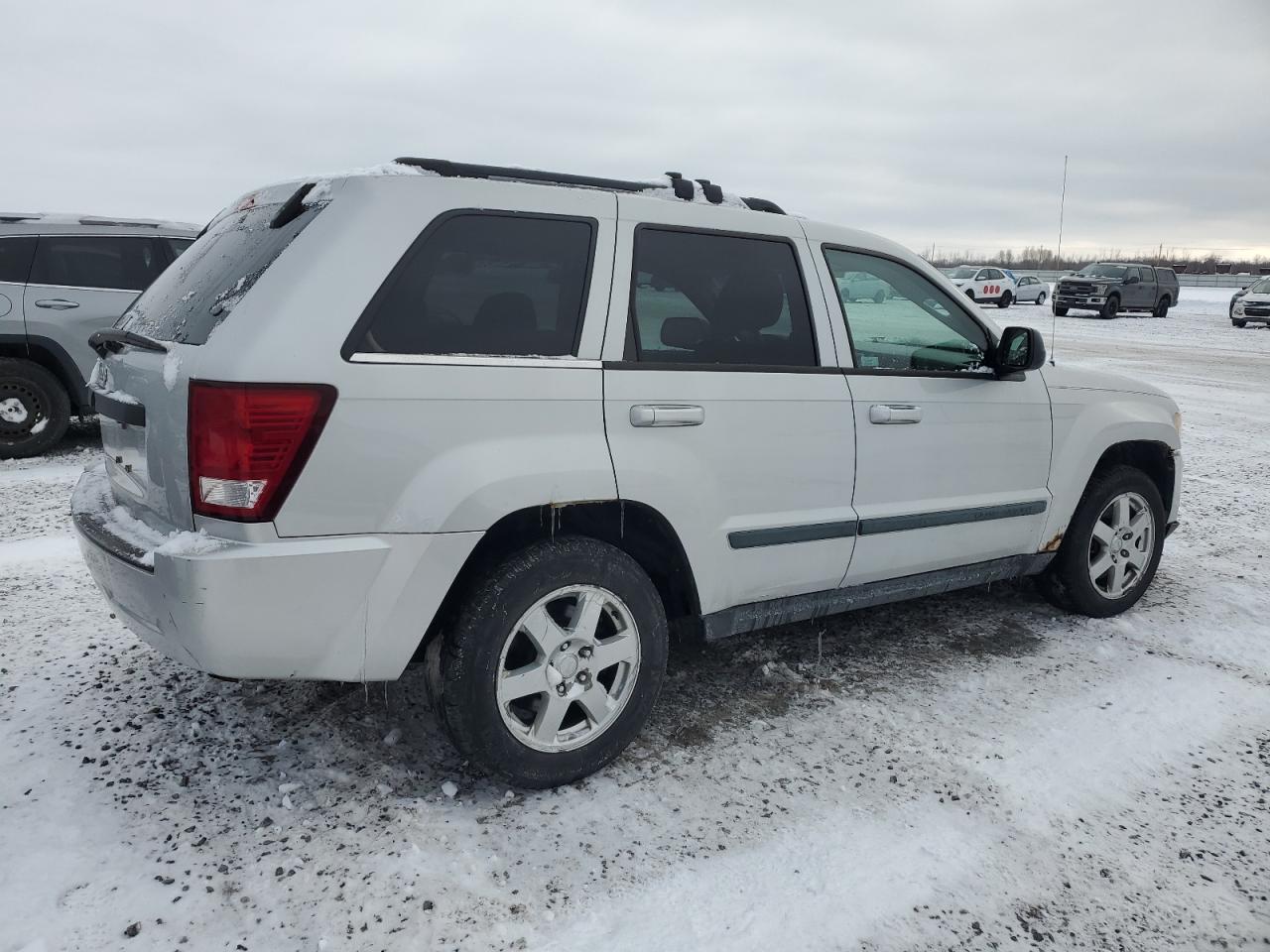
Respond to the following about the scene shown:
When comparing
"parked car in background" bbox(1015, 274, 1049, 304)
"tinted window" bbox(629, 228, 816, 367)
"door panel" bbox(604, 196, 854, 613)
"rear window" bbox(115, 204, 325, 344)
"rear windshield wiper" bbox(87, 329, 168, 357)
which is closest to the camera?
"rear window" bbox(115, 204, 325, 344)

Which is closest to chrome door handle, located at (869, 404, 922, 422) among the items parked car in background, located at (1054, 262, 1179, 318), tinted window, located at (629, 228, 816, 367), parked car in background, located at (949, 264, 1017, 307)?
tinted window, located at (629, 228, 816, 367)

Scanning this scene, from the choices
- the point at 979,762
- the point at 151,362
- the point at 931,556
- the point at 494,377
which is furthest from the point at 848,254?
the point at 151,362

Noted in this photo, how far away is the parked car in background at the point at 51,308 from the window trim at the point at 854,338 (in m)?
6.48

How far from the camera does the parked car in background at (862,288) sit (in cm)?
351

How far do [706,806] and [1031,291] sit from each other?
3993 cm

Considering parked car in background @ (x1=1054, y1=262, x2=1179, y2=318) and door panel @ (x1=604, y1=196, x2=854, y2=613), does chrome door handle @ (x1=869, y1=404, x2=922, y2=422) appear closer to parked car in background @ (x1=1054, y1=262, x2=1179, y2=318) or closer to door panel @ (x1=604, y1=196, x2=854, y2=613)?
door panel @ (x1=604, y1=196, x2=854, y2=613)

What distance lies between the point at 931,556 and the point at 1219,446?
6949mm

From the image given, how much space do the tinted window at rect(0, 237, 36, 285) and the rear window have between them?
532 centimetres

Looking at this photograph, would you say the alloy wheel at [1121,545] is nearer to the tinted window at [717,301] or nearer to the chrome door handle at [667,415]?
the tinted window at [717,301]

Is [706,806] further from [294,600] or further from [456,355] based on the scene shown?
[456,355]

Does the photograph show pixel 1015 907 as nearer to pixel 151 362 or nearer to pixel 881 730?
pixel 881 730

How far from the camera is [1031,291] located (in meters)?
38.2

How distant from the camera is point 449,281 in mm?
2643

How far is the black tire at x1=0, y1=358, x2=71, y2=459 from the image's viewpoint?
746 cm
